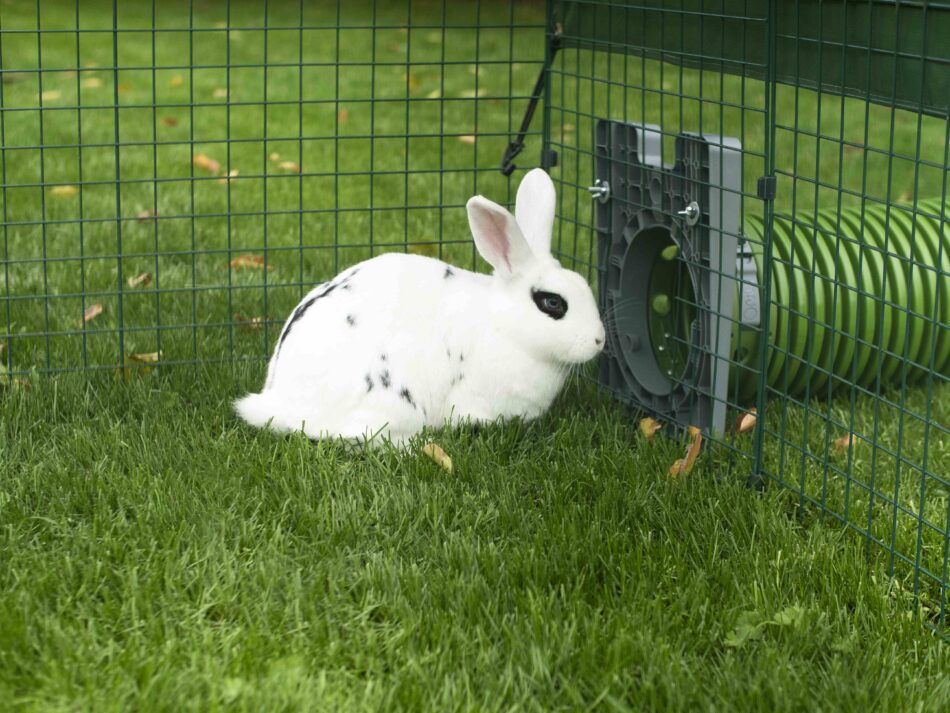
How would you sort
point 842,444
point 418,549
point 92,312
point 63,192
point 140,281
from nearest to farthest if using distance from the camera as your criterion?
point 418,549 → point 842,444 → point 92,312 → point 140,281 → point 63,192

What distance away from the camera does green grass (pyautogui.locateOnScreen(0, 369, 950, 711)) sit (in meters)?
2.13

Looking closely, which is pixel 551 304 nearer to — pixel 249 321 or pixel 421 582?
pixel 421 582


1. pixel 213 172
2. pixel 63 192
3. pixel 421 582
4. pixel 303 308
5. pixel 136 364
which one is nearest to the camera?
pixel 421 582

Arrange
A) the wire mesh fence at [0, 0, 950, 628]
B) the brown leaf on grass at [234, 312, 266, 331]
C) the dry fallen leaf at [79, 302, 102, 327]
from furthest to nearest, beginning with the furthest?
the dry fallen leaf at [79, 302, 102, 327] → the brown leaf on grass at [234, 312, 266, 331] → the wire mesh fence at [0, 0, 950, 628]

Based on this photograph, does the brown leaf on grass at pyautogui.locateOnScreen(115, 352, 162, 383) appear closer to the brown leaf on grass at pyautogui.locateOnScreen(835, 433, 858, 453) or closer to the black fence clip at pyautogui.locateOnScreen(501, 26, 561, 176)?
the black fence clip at pyautogui.locateOnScreen(501, 26, 561, 176)

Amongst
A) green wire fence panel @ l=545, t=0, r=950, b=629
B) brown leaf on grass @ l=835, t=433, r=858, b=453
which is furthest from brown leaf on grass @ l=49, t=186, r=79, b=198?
brown leaf on grass @ l=835, t=433, r=858, b=453

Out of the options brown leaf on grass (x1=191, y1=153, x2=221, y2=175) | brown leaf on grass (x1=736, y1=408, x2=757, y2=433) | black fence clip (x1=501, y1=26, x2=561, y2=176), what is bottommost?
brown leaf on grass (x1=736, y1=408, x2=757, y2=433)

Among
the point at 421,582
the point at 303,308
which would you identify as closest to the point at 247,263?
the point at 303,308

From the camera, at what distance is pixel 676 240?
3.25 metres

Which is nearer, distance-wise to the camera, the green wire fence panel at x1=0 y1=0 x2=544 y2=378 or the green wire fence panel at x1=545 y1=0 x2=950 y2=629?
the green wire fence panel at x1=545 y1=0 x2=950 y2=629

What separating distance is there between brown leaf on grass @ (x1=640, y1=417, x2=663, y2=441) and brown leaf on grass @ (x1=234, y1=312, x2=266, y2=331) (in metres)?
1.14

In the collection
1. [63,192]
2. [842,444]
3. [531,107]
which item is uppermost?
[531,107]

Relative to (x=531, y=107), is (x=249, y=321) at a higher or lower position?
lower

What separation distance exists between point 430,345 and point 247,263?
1553mm
